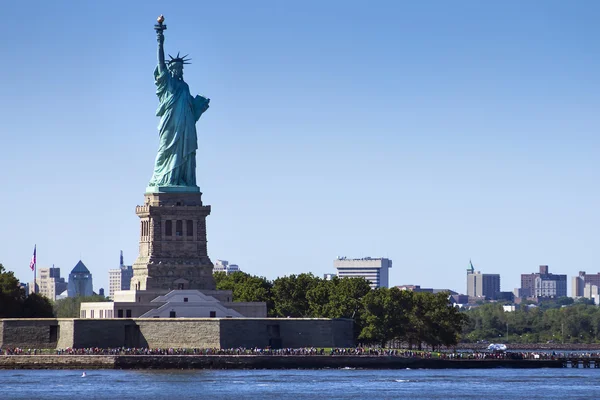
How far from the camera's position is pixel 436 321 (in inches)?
5492

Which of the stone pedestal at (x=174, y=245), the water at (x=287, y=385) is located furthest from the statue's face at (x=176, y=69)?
the water at (x=287, y=385)

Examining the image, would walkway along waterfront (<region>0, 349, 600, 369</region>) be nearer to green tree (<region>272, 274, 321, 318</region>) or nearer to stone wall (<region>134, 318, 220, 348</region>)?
stone wall (<region>134, 318, 220, 348</region>)

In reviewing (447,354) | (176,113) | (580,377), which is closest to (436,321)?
(447,354)

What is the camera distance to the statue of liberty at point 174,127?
127 meters

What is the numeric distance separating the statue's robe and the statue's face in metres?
0.34

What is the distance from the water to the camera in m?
97.1

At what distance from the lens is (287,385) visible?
104 metres

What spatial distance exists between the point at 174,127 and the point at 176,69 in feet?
14.3

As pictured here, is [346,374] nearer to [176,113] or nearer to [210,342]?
[210,342]

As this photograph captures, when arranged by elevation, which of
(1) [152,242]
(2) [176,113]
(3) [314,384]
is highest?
(2) [176,113]

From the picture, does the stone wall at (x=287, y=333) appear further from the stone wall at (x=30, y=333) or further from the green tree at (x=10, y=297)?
the green tree at (x=10, y=297)

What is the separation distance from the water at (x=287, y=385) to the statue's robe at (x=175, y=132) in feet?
60.8

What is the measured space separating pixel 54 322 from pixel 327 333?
64.4 feet

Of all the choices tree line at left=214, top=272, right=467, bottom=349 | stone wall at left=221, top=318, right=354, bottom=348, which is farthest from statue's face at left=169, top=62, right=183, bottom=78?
tree line at left=214, top=272, right=467, bottom=349
